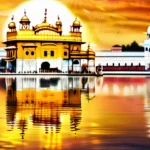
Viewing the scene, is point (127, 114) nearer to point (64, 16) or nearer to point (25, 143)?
point (25, 143)

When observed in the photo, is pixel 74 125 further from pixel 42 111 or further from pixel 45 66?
pixel 45 66

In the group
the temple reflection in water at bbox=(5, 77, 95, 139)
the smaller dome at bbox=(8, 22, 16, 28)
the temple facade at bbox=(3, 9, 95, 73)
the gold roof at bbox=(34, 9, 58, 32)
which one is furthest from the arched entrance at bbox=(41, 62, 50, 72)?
the temple reflection in water at bbox=(5, 77, 95, 139)

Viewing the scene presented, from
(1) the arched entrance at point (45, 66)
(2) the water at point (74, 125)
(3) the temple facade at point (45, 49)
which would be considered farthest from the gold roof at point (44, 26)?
(2) the water at point (74, 125)

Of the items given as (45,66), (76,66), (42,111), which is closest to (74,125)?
(42,111)

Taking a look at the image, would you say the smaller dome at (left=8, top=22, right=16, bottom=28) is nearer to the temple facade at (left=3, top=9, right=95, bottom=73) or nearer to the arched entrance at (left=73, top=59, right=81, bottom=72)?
the temple facade at (left=3, top=9, right=95, bottom=73)

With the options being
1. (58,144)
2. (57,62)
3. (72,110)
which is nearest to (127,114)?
(72,110)

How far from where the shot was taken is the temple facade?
21609 mm

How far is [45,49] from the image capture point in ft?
71.9

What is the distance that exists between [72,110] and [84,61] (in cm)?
1490

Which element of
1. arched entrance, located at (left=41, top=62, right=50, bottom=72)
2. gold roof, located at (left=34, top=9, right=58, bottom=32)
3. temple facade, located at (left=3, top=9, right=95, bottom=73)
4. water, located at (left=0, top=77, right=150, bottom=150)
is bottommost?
water, located at (left=0, top=77, right=150, bottom=150)

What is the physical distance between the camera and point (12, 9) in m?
21.5

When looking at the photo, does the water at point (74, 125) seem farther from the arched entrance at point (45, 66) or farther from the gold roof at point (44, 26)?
the gold roof at point (44, 26)

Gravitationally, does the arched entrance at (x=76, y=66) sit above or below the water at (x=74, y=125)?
above

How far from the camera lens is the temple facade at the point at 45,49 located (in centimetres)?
2161
